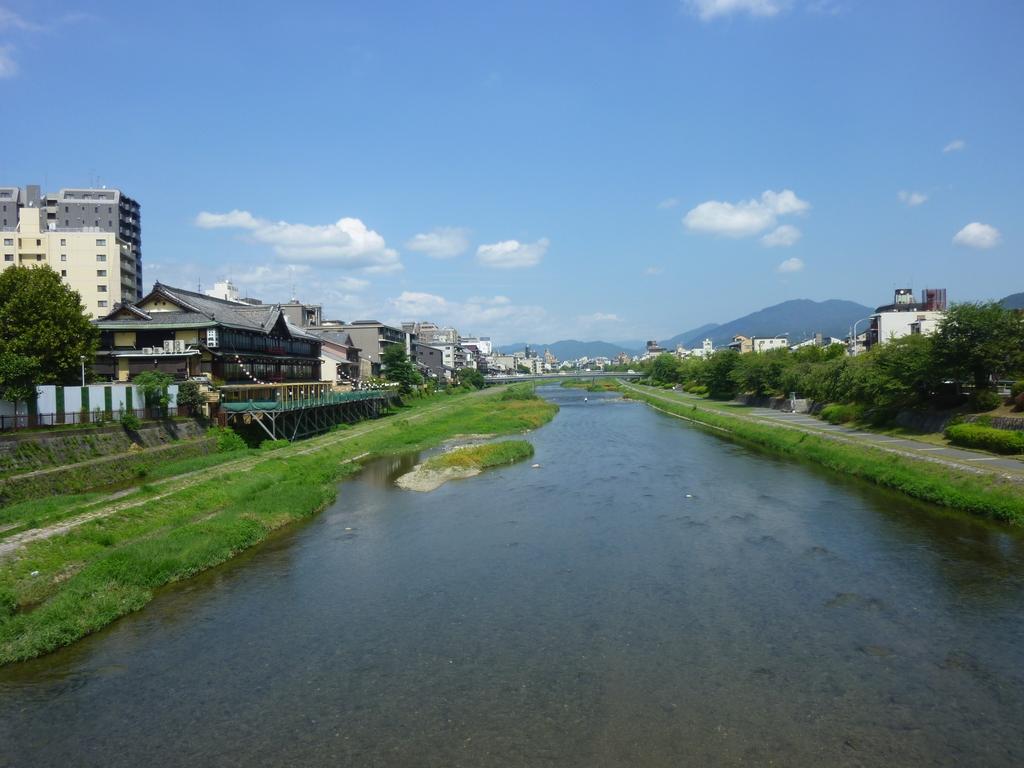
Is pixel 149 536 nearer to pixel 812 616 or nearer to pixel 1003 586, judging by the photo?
pixel 812 616

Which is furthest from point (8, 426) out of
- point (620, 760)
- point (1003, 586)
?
point (1003, 586)

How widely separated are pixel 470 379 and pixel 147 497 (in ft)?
288

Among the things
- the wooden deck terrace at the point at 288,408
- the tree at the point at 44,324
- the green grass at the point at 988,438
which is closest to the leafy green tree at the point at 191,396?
the wooden deck terrace at the point at 288,408

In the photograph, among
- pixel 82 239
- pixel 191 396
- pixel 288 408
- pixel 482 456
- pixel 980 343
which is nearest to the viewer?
pixel 980 343

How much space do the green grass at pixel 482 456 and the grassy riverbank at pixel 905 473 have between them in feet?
45.8

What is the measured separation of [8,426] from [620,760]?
24831 mm

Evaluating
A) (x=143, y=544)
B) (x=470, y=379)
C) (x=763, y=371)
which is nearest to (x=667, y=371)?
(x=470, y=379)

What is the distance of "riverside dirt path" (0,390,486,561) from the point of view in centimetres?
1595

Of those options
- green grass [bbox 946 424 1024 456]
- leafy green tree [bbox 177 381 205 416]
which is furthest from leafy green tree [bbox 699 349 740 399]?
leafy green tree [bbox 177 381 205 416]

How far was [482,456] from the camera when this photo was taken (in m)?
34.0

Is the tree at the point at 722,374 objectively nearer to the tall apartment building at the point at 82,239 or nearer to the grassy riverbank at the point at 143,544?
the grassy riverbank at the point at 143,544

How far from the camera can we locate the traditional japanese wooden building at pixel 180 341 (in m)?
35.5

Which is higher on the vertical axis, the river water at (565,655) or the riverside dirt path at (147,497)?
the riverside dirt path at (147,497)

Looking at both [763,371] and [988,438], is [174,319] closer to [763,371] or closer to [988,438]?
[988,438]
